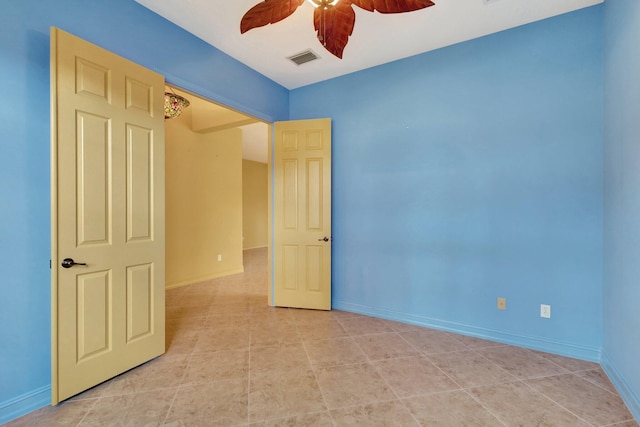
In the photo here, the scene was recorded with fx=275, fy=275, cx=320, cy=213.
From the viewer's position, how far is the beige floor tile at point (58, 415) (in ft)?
5.25

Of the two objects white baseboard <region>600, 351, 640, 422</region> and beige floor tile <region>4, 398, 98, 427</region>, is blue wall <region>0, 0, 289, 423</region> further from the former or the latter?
white baseboard <region>600, 351, 640, 422</region>

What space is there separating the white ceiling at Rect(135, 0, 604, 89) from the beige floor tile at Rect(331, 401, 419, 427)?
9.69 feet

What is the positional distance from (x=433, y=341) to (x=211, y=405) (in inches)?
78.0

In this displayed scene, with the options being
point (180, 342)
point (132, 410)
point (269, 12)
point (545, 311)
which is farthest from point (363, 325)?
point (269, 12)

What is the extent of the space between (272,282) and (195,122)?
121 inches

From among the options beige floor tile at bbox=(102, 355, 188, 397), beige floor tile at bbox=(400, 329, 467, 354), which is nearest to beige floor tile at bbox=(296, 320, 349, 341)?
beige floor tile at bbox=(400, 329, 467, 354)

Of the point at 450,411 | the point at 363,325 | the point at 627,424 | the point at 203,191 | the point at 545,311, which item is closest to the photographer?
the point at 627,424

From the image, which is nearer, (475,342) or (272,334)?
(475,342)

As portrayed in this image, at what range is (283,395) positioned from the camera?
1.85 meters

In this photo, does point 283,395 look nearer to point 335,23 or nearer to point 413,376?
point 413,376

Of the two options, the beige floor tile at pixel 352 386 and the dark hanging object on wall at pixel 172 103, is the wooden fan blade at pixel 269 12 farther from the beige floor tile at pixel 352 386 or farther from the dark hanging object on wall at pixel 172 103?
the beige floor tile at pixel 352 386

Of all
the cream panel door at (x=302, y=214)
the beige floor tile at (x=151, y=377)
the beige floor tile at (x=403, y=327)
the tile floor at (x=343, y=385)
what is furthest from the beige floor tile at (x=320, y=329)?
the beige floor tile at (x=151, y=377)

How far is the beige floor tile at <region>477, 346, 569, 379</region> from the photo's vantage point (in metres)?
2.10

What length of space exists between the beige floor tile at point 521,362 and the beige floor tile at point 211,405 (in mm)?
2005
